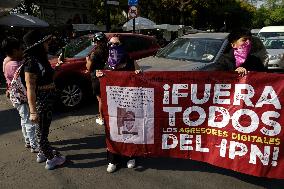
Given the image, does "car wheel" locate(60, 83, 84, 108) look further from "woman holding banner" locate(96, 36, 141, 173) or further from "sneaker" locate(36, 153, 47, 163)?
"woman holding banner" locate(96, 36, 141, 173)

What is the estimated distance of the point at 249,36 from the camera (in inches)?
175

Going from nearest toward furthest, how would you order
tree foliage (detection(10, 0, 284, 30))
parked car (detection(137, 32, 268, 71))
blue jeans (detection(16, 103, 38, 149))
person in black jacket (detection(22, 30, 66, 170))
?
person in black jacket (detection(22, 30, 66, 170)), blue jeans (detection(16, 103, 38, 149)), parked car (detection(137, 32, 268, 71)), tree foliage (detection(10, 0, 284, 30))

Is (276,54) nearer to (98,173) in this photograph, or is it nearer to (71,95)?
(71,95)

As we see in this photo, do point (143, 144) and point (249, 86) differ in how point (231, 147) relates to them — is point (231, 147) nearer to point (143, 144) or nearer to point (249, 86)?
point (249, 86)

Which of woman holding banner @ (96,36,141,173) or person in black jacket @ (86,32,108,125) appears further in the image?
person in black jacket @ (86,32,108,125)

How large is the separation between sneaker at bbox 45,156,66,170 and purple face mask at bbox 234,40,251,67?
259 cm

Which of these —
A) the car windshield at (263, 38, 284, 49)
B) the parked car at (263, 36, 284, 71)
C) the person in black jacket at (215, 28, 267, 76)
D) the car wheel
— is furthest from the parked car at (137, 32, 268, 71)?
the car windshield at (263, 38, 284, 49)

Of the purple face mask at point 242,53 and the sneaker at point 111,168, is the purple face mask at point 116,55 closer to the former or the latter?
the sneaker at point 111,168

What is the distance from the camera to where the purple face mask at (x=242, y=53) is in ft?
14.0

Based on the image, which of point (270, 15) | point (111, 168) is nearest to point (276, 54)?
point (111, 168)

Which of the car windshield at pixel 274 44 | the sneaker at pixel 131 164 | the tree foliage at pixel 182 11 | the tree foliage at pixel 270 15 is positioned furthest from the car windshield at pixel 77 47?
the tree foliage at pixel 270 15

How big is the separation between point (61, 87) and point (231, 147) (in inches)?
181

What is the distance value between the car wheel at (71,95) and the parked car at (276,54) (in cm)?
757

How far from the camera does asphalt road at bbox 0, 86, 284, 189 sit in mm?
4258
